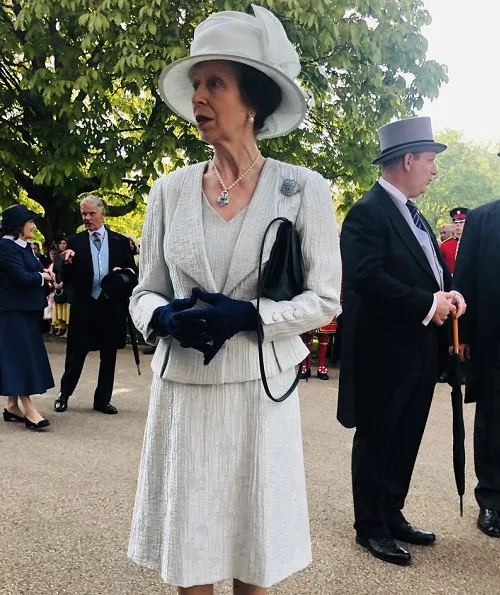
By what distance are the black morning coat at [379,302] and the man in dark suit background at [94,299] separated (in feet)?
11.3

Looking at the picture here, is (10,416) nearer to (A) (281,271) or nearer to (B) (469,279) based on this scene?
(B) (469,279)

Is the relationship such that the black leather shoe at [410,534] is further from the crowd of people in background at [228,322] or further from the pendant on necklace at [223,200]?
the pendant on necklace at [223,200]

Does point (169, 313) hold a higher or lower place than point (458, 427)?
higher

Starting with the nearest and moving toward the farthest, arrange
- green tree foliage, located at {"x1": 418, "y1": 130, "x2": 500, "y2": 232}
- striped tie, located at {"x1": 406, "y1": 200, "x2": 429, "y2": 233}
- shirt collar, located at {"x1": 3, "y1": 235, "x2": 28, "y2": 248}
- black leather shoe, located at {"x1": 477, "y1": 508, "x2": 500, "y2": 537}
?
striped tie, located at {"x1": 406, "y1": 200, "x2": 429, "y2": 233}, black leather shoe, located at {"x1": 477, "y1": 508, "x2": 500, "y2": 537}, shirt collar, located at {"x1": 3, "y1": 235, "x2": 28, "y2": 248}, green tree foliage, located at {"x1": 418, "y1": 130, "x2": 500, "y2": 232}

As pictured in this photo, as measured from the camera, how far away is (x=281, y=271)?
1.85 meters

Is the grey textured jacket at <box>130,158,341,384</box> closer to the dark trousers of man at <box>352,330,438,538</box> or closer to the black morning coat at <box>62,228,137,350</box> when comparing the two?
the dark trousers of man at <box>352,330,438,538</box>

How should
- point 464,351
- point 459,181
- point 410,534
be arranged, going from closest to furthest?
1. point 410,534
2. point 464,351
3. point 459,181

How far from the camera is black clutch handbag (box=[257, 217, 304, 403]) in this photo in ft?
5.93

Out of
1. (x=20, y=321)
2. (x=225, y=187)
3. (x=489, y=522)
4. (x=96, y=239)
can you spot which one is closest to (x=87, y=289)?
(x=96, y=239)

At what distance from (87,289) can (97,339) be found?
1.65ft

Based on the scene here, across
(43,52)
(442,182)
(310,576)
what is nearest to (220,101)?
(310,576)

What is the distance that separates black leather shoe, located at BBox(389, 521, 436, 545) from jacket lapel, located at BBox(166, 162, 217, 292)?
7.09ft

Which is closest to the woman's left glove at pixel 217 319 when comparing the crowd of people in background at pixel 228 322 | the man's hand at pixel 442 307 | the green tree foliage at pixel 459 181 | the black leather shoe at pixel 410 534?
the crowd of people in background at pixel 228 322

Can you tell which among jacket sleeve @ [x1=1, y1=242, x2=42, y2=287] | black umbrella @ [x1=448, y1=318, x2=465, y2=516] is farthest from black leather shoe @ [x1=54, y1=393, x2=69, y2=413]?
black umbrella @ [x1=448, y1=318, x2=465, y2=516]
